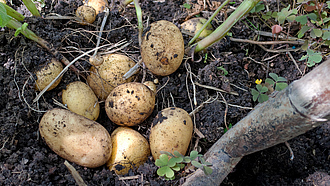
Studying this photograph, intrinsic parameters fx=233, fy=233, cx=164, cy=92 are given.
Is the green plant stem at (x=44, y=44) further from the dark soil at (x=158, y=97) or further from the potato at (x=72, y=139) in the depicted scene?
the potato at (x=72, y=139)

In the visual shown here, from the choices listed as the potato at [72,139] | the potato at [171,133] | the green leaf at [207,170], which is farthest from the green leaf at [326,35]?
the potato at [72,139]

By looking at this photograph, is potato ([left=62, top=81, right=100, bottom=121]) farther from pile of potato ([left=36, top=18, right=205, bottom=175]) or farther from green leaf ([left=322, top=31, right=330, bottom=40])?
green leaf ([left=322, top=31, right=330, bottom=40])

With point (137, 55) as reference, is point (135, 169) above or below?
below

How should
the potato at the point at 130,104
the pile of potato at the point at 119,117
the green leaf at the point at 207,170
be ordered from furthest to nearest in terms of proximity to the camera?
the potato at the point at 130,104 → the pile of potato at the point at 119,117 → the green leaf at the point at 207,170

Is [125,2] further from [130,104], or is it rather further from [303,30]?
[303,30]

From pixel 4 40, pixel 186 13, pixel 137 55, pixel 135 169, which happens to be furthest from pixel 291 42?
pixel 4 40

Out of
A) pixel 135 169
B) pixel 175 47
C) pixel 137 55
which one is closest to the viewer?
pixel 135 169

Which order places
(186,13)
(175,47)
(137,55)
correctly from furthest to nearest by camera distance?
(186,13) < (137,55) < (175,47)

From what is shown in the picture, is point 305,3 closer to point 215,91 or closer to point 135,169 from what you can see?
point 215,91
